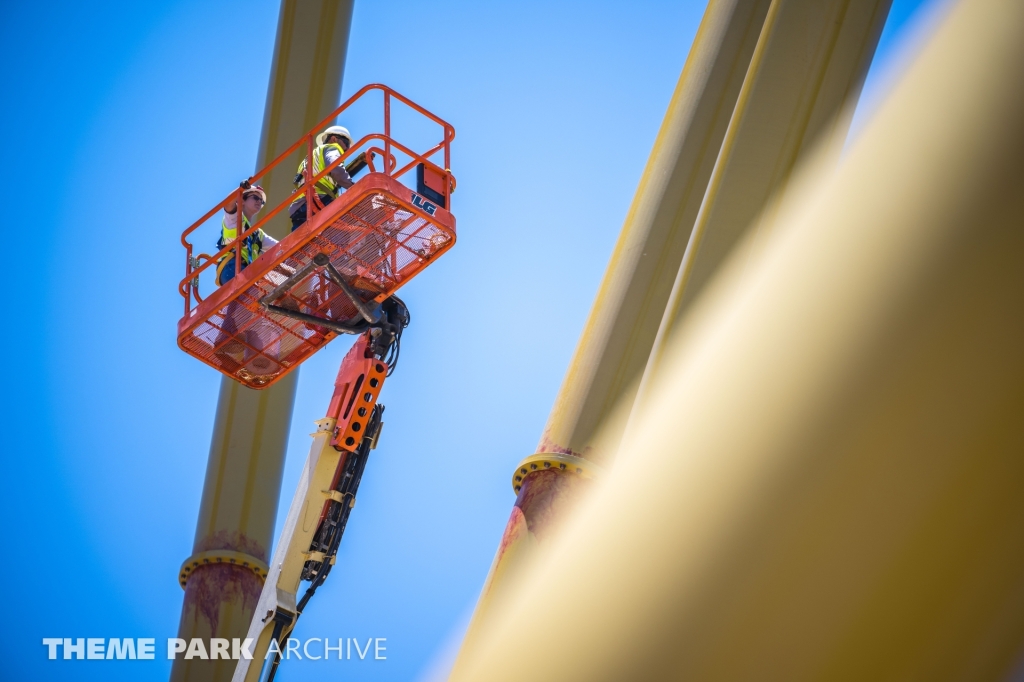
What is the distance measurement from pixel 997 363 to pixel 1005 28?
39cm

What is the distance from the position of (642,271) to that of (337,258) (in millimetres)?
2484

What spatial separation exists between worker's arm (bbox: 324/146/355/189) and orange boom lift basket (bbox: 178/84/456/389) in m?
0.12

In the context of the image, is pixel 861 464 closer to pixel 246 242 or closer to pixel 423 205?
pixel 423 205

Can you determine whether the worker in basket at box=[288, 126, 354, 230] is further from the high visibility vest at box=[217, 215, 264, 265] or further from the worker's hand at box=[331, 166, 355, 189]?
the high visibility vest at box=[217, 215, 264, 265]

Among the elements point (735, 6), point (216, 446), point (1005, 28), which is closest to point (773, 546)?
point (1005, 28)

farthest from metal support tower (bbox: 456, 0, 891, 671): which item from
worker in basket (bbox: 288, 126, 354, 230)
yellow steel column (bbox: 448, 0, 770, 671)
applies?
worker in basket (bbox: 288, 126, 354, 230)

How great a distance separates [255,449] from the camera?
12000 millimetres

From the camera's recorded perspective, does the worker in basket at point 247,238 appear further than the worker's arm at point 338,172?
Yes

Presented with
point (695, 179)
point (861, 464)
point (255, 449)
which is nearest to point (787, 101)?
point (695, 179)

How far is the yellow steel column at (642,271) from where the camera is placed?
7.10m

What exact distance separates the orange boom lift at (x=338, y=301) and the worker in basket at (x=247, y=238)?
12 centimetres

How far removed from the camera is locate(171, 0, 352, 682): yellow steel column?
446 inches

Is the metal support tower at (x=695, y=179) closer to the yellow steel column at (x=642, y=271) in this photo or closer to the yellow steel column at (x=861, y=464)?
the yellow steel column at (x=642, y=271)

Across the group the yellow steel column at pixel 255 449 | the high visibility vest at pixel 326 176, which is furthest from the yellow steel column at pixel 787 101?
the yellow steel column at pixel 255 449
